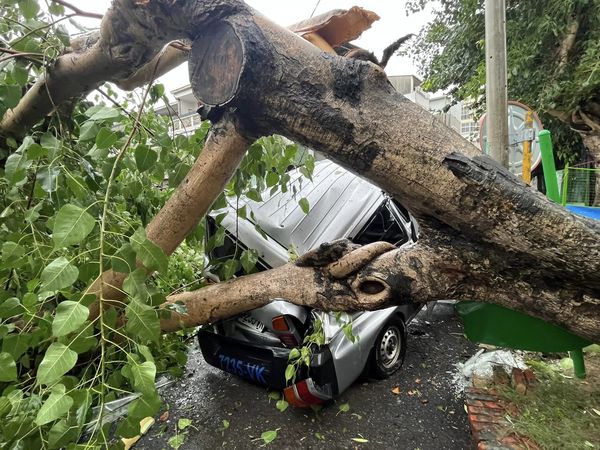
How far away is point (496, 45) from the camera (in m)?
2.85

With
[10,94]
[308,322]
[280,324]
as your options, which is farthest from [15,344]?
[308,322]

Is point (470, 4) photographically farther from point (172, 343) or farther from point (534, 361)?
point (172, 343)

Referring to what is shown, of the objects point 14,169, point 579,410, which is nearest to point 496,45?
point 579,410

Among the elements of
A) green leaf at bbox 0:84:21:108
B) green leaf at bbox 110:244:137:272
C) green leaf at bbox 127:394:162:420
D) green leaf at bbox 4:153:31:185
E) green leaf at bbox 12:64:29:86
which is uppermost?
green leaf at bbox 12:64:29:86

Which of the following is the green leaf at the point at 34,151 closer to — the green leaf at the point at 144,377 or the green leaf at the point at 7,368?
the green leaf at the point at 7,368

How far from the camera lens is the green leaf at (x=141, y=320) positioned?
0.82 metres

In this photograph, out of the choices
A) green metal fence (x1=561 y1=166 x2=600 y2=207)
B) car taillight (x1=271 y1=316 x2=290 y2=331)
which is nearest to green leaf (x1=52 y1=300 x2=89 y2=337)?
car taillight (x1=271 y1=316 x2=290 y2=331)

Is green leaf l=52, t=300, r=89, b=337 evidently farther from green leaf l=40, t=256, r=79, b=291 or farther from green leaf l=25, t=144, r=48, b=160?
green leaf l=25, t=144, r=48, b=160

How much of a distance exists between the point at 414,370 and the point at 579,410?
1.35 metres

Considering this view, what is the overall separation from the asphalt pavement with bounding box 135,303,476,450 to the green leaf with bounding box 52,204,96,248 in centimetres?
217

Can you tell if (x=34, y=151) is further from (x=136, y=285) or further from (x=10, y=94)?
(x=136, y=285)

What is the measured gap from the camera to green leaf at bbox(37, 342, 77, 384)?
68 centimetres

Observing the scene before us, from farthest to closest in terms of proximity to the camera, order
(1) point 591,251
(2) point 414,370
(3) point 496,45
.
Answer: (2) point 414,370 → (3) point 496,45 → (1) point 591,251

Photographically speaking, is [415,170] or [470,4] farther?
[470,4]
